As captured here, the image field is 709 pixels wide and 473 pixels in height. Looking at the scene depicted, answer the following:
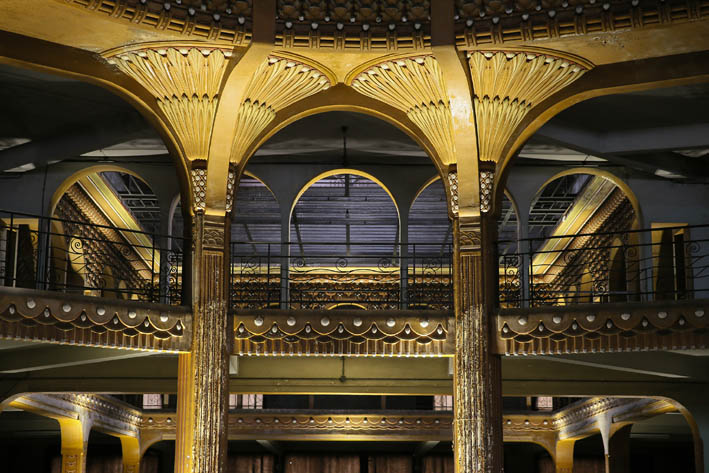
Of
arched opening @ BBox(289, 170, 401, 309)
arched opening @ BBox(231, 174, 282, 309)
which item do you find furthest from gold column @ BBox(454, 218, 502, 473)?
arched opening @ BBox(289, 170, 401, 309)

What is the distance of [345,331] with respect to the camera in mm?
11836

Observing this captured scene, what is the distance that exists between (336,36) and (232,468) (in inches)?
563

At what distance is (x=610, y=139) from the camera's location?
554 inches

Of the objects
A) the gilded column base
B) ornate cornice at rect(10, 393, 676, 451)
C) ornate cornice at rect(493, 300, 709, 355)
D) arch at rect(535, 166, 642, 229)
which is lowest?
the gilded column base

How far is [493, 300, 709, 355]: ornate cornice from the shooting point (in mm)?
11078

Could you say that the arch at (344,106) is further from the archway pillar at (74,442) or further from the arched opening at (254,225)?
the archway pillar at (74,442)

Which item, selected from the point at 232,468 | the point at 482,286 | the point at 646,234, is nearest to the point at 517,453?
the point at 232,468

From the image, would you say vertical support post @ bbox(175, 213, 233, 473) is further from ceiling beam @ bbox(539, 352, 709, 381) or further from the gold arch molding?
ceiling beam @ bbox(539, 352, 709, 381)

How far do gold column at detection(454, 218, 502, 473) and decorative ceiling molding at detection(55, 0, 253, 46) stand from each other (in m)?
3.53

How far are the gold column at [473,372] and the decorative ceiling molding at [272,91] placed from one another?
247 centimetres

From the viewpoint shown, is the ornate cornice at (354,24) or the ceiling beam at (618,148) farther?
the ceiling beam at (618,148)

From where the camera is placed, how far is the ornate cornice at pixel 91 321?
10391 mm

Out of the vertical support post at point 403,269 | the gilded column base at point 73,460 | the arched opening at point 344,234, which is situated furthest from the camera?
the arched opening at point 344,234

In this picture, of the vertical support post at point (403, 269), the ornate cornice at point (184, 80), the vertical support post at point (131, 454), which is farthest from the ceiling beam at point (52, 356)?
the vertical support post at point (131, 454)
